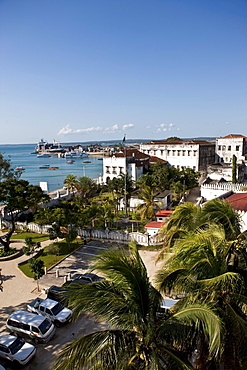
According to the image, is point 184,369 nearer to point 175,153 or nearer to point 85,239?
point 85,239

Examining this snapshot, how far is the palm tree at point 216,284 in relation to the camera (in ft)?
18.1

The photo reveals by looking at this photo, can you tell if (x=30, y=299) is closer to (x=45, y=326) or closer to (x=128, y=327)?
(x=45, y=326)

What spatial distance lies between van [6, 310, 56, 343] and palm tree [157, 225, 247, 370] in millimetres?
7090

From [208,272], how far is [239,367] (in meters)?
2.09

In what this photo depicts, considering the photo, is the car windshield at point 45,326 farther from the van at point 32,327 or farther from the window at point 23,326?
the window at point 23,326

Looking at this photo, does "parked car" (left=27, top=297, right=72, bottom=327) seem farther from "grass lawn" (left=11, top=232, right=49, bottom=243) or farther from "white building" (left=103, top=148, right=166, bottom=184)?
"white building" (left=103, top=148, right=166, bottom=184)

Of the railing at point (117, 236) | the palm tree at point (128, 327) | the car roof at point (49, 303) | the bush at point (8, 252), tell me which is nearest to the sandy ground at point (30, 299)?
the bush at point (8, 252)

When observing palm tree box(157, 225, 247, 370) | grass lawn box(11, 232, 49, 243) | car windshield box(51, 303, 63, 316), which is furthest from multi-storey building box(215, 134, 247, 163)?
Answer: palm tree box(157, 225, 247, 370)

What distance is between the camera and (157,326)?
534 centimetres

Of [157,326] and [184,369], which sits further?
[157,326]

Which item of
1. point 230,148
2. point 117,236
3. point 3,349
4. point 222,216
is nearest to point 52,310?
point 3,349

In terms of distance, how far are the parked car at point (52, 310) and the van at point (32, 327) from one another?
647 mm

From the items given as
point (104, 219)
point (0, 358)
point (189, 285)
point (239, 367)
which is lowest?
point (0, 358)

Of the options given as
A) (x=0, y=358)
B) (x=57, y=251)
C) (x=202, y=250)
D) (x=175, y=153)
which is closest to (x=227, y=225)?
(x=202, y=250)
